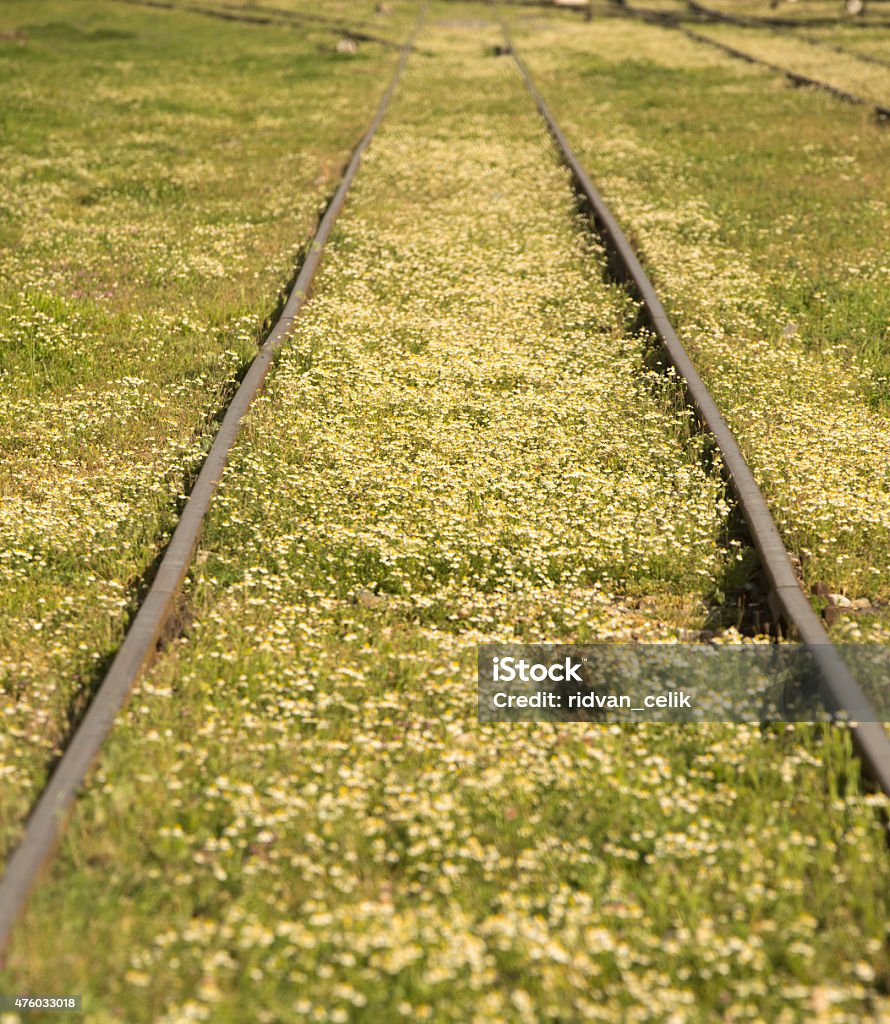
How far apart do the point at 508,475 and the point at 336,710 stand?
→ 2296 millimetres

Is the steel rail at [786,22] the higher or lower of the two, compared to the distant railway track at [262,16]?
higher

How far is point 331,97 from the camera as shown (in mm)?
22562

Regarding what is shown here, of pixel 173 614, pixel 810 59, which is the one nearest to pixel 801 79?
pixel 810 59

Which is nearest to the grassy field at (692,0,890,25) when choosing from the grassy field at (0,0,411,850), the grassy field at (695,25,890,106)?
the grassy field at (695,25,890,106)

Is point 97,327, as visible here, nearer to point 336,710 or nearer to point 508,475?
point 508,475

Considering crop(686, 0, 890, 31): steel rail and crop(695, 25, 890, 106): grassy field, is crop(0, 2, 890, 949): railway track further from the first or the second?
crop(686, 0, 890, 31): steel rail

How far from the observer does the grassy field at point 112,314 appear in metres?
4.77

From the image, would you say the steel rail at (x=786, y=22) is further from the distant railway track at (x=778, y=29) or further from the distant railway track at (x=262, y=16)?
the distant railway track at (x=262, y=16)

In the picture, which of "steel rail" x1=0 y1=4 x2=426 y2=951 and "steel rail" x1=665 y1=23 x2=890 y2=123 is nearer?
"steel rail" x1=0 y1=4 x2=426 y2=951

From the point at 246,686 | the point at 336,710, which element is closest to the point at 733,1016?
the point at 336,710

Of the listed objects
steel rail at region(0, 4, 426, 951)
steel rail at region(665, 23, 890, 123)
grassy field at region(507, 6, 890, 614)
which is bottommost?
steel rail at region(0, 4, 426, 951)

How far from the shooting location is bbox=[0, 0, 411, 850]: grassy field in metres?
4.77

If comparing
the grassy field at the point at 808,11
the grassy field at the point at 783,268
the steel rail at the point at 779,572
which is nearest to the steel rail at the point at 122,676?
the steel rail at the point at 779,572

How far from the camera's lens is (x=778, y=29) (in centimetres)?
3766
